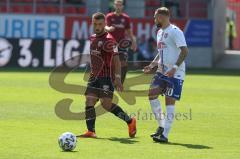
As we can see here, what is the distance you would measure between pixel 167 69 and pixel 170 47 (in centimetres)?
36

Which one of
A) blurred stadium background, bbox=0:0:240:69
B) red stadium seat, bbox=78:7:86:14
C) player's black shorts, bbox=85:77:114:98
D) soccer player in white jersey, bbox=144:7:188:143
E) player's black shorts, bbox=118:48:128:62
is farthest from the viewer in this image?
red stadium seat, bbox=78:7:86:14

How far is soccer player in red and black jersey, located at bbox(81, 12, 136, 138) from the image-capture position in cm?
1330

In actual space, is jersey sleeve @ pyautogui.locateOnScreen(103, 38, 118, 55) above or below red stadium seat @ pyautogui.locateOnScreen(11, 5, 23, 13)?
above

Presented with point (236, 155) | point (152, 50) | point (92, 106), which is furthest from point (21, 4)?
point (236, 155)

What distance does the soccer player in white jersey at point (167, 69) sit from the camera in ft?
42.0

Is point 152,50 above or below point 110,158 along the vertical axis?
below

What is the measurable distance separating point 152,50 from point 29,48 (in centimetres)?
709

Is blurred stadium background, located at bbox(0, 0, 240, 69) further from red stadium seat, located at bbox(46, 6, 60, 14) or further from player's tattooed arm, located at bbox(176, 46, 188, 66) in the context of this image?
player's tattooed arm, located at bbox(176, 46, 188, 66)

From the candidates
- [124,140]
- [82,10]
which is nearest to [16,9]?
[82,10]

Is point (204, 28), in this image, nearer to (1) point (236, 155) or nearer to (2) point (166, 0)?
(2) point (166, 0)

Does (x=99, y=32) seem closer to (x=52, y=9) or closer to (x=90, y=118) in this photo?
(x=90, y=118)

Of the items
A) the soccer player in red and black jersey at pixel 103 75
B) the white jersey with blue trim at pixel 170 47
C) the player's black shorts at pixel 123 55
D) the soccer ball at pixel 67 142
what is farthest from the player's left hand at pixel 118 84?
the player's black shorts at pixel 123 55

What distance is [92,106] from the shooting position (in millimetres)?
13422

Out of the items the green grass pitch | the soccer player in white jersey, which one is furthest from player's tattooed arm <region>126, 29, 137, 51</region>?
the soccer player in white jersey
